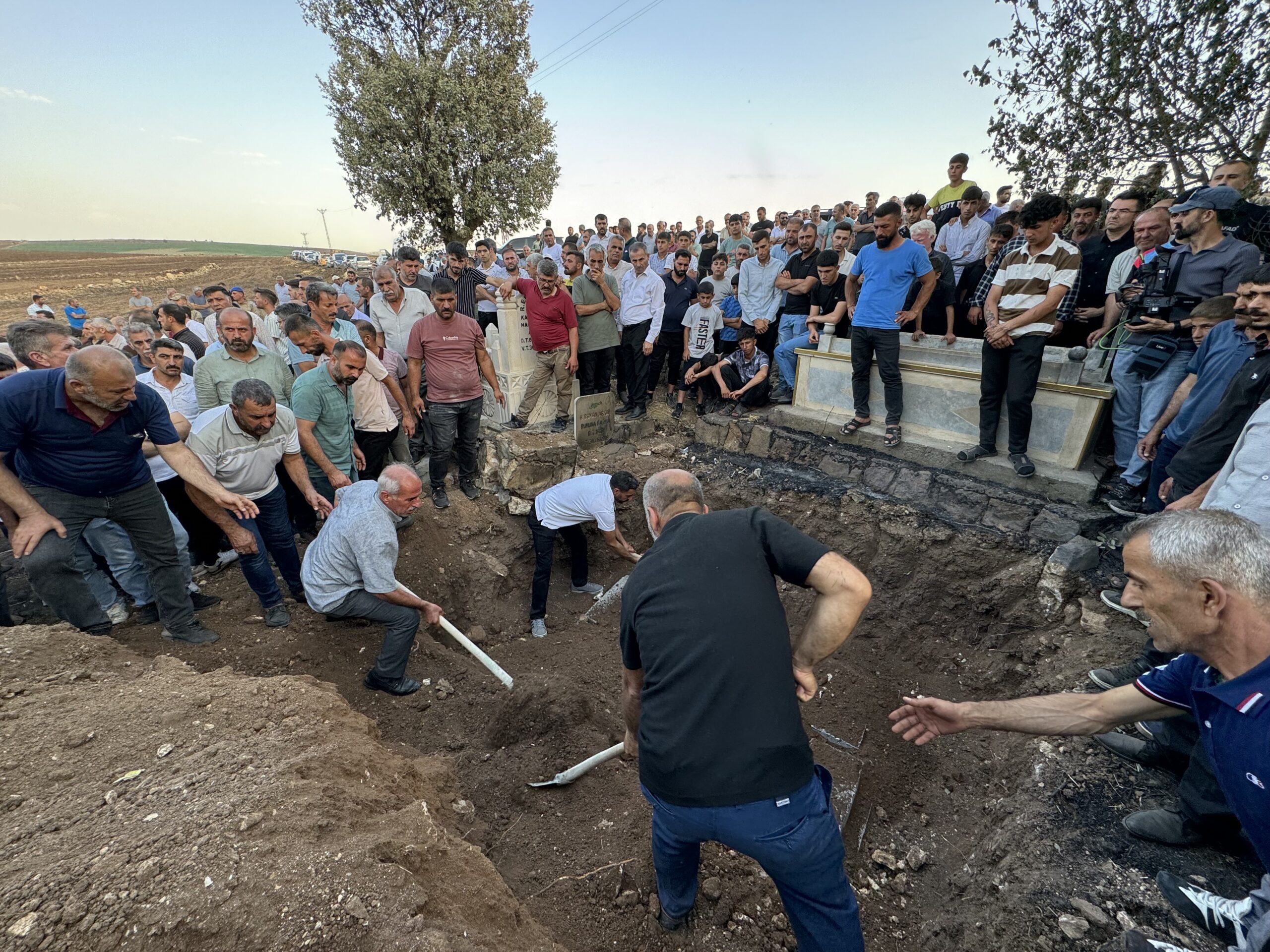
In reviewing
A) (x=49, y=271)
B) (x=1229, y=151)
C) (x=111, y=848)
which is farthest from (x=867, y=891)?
(x=49, y=271)

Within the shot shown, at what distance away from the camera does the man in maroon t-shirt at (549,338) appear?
620 cm

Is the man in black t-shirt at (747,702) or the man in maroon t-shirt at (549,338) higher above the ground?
the man in maroon t-shirt at (549,338)

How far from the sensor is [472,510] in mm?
6223

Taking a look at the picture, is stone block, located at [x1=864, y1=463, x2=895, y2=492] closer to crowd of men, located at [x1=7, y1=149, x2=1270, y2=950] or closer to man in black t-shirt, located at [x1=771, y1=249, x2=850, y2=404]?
crowd of men, located at [x1=7, y1=149, x2=1270, y2=950]

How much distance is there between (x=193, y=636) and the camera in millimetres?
3811

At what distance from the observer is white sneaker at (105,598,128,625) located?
4.14 metres

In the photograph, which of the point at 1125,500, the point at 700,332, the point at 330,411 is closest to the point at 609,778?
the point at 330,411

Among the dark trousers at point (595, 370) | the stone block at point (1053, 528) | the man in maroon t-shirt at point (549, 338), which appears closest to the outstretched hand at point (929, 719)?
the stone block at point (1053, 528)

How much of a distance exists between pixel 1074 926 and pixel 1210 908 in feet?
1.42

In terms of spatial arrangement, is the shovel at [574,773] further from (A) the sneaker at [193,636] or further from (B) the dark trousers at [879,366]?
(B) the dark trousers at [879,366]

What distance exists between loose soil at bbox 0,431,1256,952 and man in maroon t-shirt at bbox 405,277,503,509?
1345mm

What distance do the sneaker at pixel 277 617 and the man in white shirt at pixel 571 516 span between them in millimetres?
2022

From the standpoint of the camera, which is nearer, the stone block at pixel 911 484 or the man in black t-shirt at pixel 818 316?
the stone block at pixel 911 484

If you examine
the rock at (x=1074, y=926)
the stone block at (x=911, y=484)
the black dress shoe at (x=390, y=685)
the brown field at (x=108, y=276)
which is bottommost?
the black dress shoe at (x=390, y=685)
